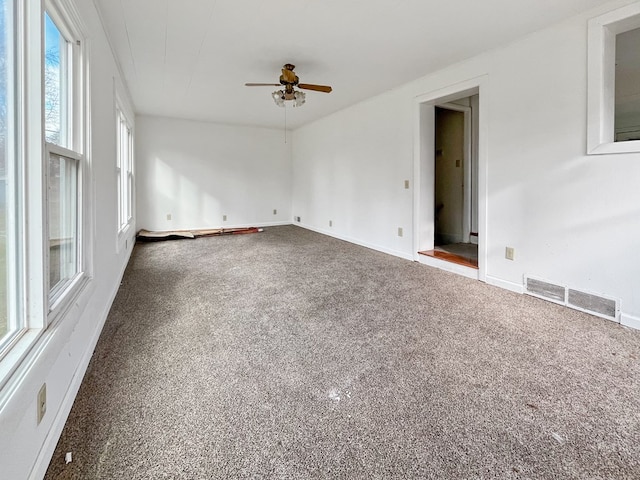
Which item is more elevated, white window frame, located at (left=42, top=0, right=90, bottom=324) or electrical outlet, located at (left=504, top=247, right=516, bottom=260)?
white window frame, located at (left=42, top=0, right=90, bottom=324)

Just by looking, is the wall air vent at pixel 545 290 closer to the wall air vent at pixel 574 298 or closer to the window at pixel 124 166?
the wall air vent at pixel 574 298

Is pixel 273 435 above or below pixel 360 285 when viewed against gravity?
below

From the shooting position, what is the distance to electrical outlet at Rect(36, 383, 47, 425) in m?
1.12

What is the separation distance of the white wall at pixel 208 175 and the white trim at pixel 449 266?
14.1ft

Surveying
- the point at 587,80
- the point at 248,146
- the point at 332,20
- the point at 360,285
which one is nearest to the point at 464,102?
the point at 587,80

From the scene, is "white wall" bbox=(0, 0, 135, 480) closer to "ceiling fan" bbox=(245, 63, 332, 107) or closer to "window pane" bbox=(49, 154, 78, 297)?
"window pane" bbox=(49, 154, 78, 297)

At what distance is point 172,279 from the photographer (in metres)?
3.49

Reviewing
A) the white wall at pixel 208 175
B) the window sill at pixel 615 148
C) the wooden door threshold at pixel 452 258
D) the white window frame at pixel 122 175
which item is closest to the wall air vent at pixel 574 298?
the wooden door threshold at pixel 452 258

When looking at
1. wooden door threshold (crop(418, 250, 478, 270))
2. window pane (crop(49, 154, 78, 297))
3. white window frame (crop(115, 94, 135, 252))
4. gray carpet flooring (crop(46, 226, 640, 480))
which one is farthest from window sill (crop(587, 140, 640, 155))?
white window frame (crop(115, 94, 135, 252))

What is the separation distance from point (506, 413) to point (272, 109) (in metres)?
5.39

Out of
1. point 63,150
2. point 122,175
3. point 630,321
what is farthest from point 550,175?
point 122,175

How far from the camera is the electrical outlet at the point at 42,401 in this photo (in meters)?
1.12

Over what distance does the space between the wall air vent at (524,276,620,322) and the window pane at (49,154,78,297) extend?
3480 millimetres

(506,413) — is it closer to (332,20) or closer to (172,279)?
(332,20)
